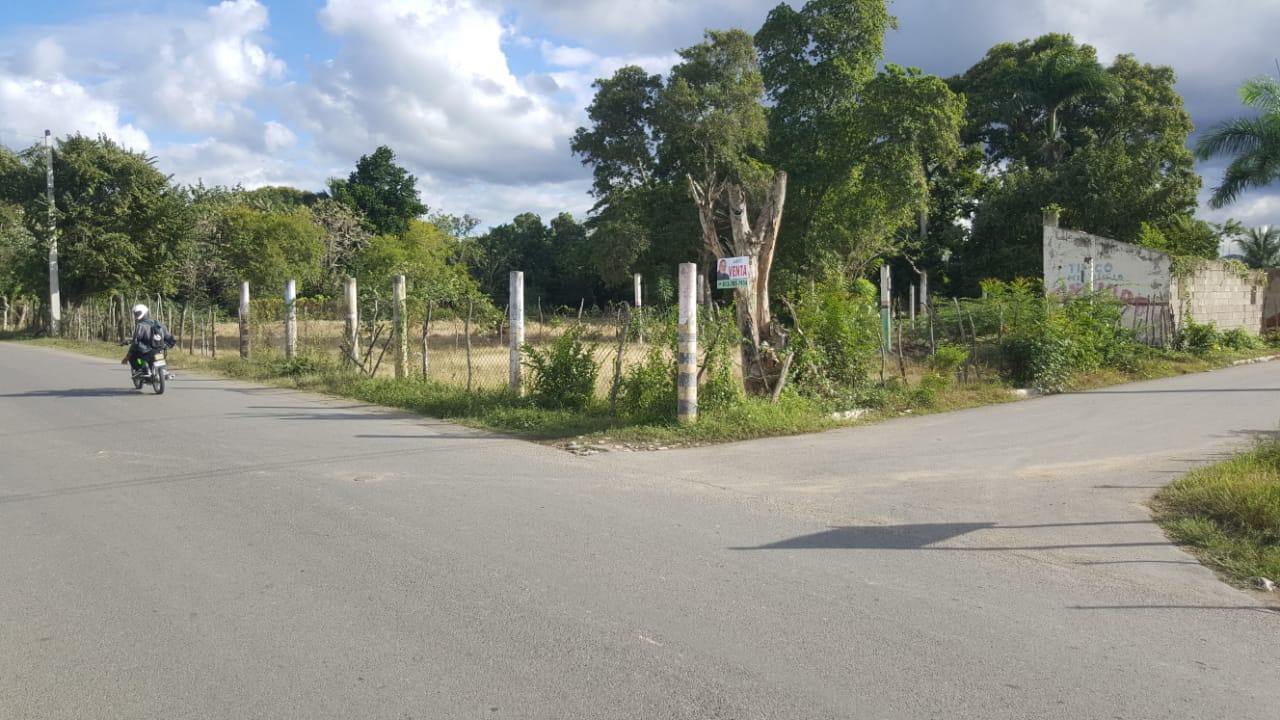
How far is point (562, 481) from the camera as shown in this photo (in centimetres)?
820

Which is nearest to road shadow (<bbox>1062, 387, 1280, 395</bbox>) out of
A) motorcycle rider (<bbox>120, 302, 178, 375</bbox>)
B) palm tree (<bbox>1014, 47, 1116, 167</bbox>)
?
motorcycle rider (<bbox>120, 302, 178, 375</bbox>)

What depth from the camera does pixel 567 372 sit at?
12.7 m

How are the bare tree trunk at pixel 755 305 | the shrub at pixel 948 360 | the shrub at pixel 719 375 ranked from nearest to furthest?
the shrub at pixel 719 375
the bare tree trunk at pixel 755 305
the shrub at pixel 948 360

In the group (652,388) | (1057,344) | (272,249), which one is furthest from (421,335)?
(272,249)

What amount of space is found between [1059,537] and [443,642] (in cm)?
451

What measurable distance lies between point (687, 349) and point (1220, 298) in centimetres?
2386

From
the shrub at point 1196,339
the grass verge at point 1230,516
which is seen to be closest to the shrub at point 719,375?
the grass verge at point 1230,516

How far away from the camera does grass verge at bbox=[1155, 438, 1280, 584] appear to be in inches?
228

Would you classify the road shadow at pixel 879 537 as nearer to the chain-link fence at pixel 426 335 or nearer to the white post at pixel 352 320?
the chain-link fence at pixel 426 335

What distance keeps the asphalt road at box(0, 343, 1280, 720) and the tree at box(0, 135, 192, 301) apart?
27.8m

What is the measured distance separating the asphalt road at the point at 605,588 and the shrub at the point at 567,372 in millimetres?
2784

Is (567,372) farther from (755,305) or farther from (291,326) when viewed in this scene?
(291,326)

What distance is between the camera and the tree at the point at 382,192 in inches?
2088

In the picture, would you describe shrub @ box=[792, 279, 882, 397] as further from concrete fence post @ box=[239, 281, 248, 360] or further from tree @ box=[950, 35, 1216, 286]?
tree @ box=[950, 35, 1216, 286]
